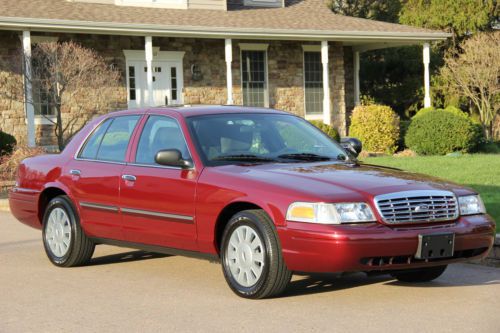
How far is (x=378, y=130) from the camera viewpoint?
27.2 m

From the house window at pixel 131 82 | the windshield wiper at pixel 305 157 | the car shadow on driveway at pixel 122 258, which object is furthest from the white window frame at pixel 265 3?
the windshield wiper at pixel 305 157

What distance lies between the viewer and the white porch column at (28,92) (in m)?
Answer: 23.5

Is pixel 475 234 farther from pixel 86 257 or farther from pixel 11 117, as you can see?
pixel 11 117

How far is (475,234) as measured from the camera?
7246mm

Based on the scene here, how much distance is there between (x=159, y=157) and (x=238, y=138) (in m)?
0.79

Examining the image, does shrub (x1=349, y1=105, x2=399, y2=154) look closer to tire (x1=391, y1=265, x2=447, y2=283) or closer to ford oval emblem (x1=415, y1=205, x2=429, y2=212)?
tire (x1=391, y1=265, x2=447, y2=283)

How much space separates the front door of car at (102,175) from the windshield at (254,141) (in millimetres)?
997

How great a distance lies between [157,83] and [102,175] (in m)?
19.5

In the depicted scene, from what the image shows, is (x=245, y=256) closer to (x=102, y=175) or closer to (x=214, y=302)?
(x=214, y=302)

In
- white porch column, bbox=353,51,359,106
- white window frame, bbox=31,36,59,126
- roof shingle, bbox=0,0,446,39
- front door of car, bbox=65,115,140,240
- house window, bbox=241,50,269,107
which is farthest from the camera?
white porch column, bbox=353,51,359,106

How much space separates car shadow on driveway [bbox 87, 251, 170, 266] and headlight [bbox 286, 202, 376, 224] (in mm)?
3366

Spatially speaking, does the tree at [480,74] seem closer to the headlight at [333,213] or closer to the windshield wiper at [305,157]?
the windshield wiper at [305,157]

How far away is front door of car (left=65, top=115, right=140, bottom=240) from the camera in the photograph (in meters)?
8.61

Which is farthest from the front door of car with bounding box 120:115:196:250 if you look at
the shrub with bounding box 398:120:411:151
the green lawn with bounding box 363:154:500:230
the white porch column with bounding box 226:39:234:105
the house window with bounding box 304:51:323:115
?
the house window with bounding box 304:51:323:115
